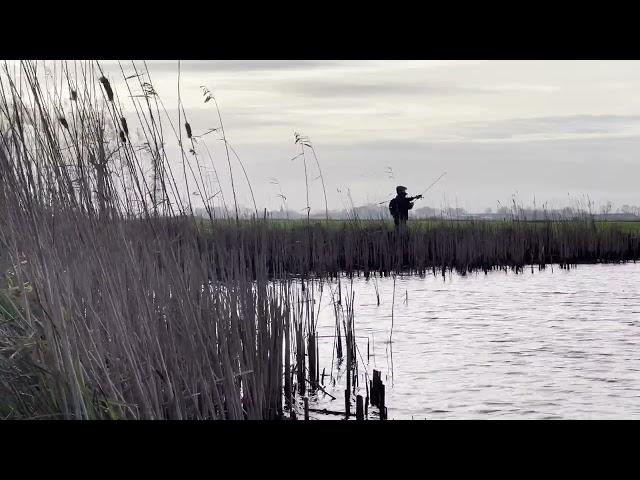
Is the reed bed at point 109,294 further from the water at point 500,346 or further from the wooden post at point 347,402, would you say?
the water at point 500,346

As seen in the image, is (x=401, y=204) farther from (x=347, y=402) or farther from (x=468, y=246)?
(x=347, y=402)

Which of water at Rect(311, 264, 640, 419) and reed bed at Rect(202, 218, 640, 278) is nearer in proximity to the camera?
water at Rect(311, 264, 640, 419)

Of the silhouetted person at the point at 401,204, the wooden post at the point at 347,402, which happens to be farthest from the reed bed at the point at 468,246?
the wooden post at the point at 347,402

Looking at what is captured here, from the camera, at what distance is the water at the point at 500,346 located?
5574 millimetres

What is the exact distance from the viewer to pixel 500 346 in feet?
24.9

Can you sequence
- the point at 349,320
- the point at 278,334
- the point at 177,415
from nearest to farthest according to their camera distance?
the point at 177,415, the point at 278,334, the point at 349,320

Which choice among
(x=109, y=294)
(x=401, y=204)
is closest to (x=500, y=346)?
(x=109, y=294)

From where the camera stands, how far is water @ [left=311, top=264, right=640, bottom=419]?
5574 millimetres

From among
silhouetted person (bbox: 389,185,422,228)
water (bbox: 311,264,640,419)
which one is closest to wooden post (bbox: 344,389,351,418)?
water (bbox: 311,264,640,419)

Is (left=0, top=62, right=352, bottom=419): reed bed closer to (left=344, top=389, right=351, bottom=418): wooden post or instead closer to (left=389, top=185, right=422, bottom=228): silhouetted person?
(left=344, top=389, right=351, bottom=418): wooden post
